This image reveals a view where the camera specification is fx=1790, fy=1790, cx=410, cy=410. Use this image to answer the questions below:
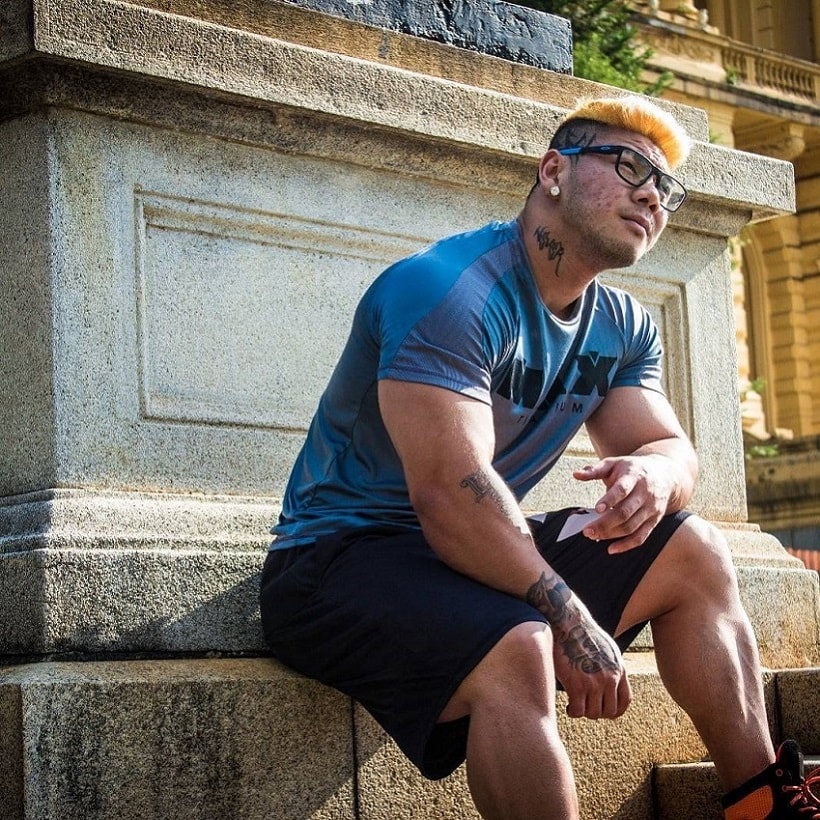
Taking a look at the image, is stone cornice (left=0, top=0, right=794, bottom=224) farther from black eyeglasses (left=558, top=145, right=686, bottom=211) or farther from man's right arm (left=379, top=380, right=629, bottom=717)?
man's right arm (left=379, top=380, right=629, bottom=717)

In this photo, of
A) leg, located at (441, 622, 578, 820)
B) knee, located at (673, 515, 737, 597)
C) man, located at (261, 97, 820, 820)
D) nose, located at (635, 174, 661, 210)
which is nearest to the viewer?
leg, located at (441, 622, 578, 820)

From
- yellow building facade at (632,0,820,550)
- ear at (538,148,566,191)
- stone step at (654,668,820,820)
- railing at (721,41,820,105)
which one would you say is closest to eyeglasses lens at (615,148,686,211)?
ear at (538,148,566,191)

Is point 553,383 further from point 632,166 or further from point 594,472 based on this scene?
point 632,166

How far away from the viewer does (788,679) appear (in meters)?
4.41

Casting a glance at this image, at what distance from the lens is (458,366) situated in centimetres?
322

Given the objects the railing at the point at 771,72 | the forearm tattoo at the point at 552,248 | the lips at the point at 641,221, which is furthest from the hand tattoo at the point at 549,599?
the railing at the point at 771,72

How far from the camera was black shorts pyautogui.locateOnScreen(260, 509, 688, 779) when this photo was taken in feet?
9.94

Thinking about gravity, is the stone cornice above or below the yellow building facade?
below

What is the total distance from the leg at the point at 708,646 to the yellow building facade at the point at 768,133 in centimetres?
1890

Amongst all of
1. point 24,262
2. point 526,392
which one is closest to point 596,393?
point 526,392

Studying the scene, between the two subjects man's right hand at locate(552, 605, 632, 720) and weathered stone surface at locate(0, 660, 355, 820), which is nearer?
man's right hand at locate(552, 605, 632, 720)

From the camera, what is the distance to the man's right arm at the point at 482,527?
3076 mm

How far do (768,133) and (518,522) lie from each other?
1005 inches

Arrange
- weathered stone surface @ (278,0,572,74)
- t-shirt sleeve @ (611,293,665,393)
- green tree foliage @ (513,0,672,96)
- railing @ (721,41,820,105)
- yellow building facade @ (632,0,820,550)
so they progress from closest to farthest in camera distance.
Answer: t-shirt sleeve @ (611,293,665,393), weathered stone surface @ (278,0,572,74), green tree foliage @ (513,0,672,96), yellow building facade @ (632,0,820,550), railing @ (721,41,820,105)
